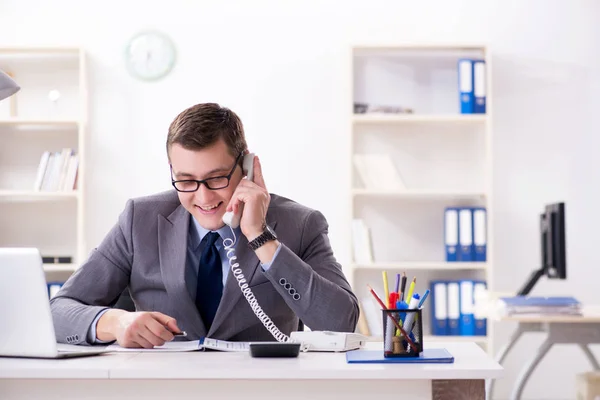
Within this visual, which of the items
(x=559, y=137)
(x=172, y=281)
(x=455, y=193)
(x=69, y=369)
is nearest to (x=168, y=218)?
(x=172, y=281)

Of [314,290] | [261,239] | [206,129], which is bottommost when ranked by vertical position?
[314,290]

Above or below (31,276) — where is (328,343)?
below

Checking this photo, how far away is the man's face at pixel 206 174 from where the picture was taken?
82.5 inches

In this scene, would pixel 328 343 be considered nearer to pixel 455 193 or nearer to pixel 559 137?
pixel 455 193

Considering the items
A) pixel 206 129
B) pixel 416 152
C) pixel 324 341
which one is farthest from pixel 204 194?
pixel 416 152

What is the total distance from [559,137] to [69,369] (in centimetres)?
382

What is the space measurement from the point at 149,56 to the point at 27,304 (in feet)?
10.7

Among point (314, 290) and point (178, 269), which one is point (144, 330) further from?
point (314, 290)

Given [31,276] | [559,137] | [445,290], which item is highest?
[559,137]

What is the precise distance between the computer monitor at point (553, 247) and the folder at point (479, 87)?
2.63 ft

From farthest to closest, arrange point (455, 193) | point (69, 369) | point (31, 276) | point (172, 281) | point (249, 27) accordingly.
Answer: point (249, 27), point (455, 193), point (172, 281), point (31, 276), point (69, 369)

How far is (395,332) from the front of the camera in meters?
1.67

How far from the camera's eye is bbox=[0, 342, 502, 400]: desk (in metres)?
1.47

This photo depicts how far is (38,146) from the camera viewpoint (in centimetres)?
475
